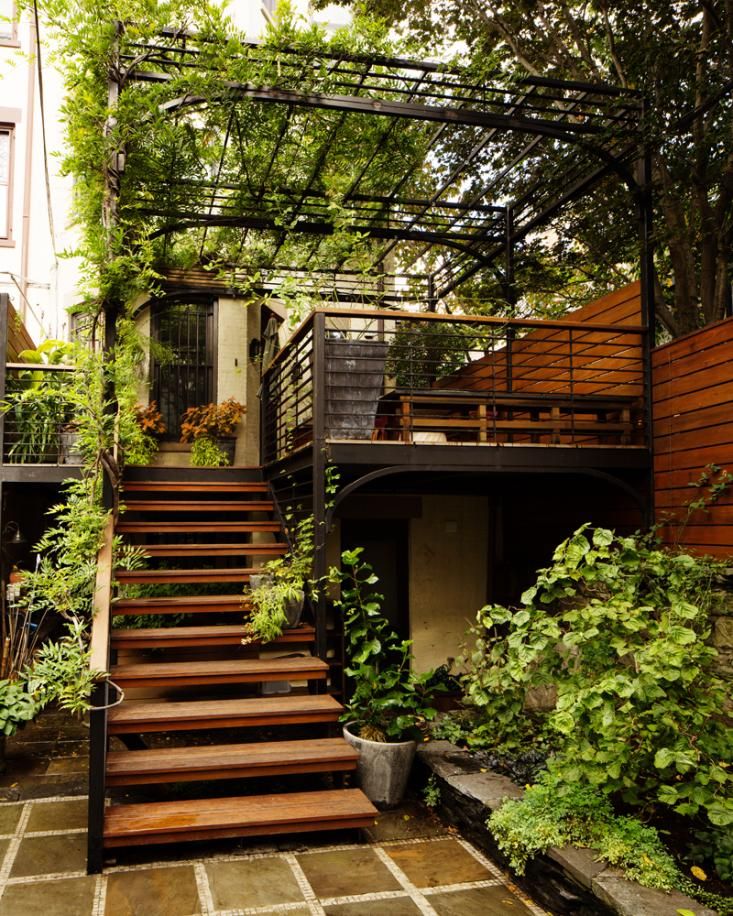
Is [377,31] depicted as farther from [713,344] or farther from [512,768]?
[512,768]

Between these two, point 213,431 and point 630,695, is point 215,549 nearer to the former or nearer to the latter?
point 213,431

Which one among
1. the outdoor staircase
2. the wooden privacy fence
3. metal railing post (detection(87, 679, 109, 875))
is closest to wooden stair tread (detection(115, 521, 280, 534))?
the outdoor staircase

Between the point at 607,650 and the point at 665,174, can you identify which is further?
the point at 665,174

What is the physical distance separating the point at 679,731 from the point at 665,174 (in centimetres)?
524

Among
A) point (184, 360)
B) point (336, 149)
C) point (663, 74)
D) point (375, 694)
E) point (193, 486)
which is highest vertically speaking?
point (663, 74)

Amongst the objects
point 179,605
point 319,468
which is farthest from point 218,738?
point 319,468

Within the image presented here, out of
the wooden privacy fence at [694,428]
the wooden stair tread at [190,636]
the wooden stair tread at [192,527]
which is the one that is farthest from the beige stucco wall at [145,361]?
the wooden privacy fence at [694,428]

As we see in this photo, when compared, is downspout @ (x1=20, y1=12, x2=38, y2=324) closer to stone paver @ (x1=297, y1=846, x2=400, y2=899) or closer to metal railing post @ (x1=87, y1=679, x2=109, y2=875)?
metal railing post @ (x1=87, y1=679, x2=109, y2=875)

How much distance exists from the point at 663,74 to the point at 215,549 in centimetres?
575

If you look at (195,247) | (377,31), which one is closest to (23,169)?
(195,247)

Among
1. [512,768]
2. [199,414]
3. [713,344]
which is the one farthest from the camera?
[199,414]

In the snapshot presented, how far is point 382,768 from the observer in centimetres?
477

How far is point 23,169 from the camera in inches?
399

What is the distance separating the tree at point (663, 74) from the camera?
6.52 metres
